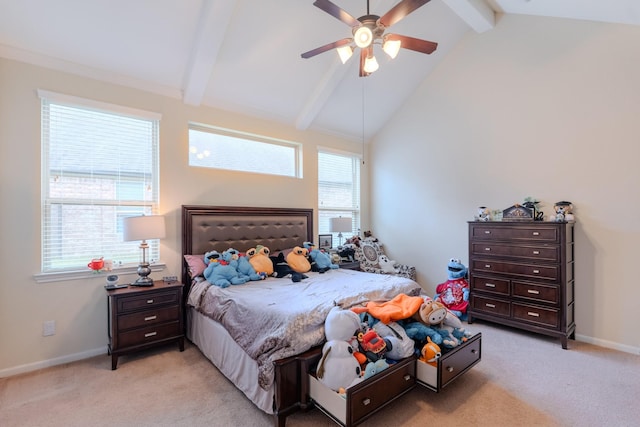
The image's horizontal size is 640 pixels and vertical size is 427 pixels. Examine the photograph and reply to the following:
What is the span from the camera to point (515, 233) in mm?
3488

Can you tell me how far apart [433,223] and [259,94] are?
10.5ft

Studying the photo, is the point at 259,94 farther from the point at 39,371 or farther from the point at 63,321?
the point at 39,371

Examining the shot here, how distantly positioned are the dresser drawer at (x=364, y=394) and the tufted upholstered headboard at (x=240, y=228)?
229 cm

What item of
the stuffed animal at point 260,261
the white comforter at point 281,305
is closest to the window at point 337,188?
the stuffed animal at point 260,261

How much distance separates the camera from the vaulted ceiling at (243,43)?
8.93 feet

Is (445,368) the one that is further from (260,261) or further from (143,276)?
(143,276)

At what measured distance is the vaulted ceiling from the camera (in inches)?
107

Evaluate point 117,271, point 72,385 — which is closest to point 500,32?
point 117,271

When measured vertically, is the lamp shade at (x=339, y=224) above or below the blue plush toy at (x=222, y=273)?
above

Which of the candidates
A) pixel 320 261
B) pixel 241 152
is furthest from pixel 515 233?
pixel 241 152

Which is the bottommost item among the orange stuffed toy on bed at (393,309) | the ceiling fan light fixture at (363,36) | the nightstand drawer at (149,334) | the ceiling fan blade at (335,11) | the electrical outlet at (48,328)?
the nightstand drawer at (149,334)

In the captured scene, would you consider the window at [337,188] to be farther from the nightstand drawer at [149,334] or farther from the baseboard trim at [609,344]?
the baseboard trim at [609,344]

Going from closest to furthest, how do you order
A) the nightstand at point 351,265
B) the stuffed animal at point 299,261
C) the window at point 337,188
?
the stuffed animal at point 299,261 → the nightstand at point 351,265 → the window at point 337,188

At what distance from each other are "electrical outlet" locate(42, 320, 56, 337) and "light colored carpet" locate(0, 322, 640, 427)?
0.32 meters
